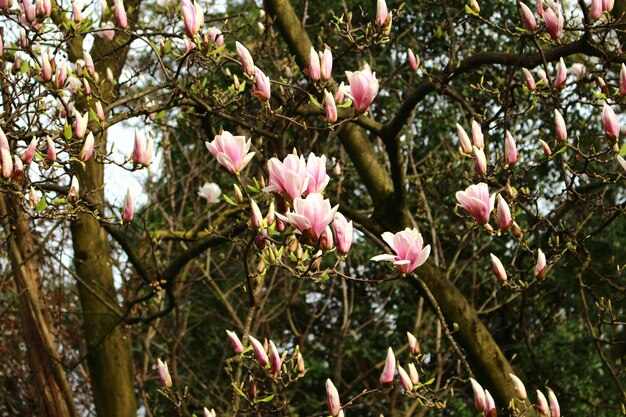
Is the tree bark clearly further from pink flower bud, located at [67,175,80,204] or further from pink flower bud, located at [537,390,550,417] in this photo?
pink flower bud, located at [537,390,550,417]

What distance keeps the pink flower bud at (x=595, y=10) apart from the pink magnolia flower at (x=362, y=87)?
1.02 meters

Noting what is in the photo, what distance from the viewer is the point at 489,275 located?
24.8ft

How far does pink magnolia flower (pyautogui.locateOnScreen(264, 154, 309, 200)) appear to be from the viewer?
1.95 metres

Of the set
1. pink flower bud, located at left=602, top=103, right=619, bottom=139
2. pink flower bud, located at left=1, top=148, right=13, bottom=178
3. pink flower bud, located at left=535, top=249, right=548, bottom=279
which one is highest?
pink flower bud, located at left=1, top=148, right=13, bottom=178

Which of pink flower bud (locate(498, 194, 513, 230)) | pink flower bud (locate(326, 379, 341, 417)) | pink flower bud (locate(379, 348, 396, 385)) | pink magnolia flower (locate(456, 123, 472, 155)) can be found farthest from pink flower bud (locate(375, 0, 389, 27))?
pink flower bud (locate(326, 379, 341, 417))

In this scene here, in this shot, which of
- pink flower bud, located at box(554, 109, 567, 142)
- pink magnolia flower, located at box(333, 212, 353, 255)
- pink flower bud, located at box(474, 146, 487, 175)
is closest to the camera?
pink magnolia flower, located at box(333, 212, 353, 255)

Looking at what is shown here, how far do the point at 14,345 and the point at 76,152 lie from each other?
542 cm

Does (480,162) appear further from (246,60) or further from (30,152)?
(30,152)

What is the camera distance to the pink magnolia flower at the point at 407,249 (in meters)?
2.08

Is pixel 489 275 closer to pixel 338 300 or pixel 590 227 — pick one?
pixel 590 227

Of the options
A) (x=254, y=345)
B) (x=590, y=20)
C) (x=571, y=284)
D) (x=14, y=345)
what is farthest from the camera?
(x=14, y=345)

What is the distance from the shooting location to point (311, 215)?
6.31 feet

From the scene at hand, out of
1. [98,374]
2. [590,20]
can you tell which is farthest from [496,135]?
[590,20]

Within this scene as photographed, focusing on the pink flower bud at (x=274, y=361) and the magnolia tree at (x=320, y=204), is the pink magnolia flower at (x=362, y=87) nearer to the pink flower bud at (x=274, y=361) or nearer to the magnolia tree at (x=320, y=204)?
the magnolia tree at (x=320, y=204)
